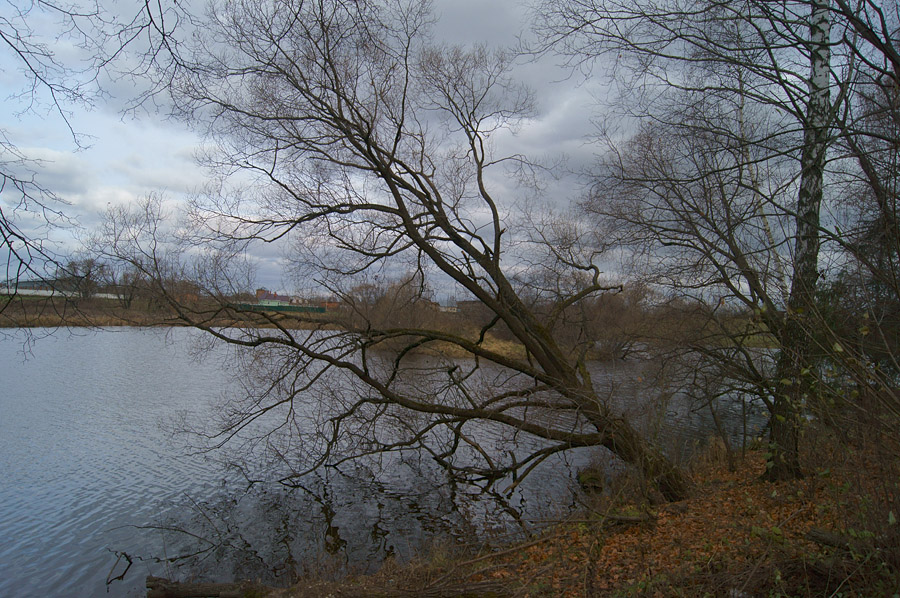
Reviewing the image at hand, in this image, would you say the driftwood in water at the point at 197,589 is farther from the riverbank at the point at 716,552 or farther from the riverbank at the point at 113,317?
the riverbank at the point at 113,317

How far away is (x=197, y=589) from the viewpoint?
24.7 ft

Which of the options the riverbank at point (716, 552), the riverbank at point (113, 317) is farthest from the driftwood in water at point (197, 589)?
the riverbank at point (113, 317)

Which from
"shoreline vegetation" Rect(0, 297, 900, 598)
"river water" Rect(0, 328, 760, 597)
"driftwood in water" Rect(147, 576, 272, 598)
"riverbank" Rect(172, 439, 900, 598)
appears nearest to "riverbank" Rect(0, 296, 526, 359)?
"shoreline vegetation" Rect(0, 297, 900, 598)

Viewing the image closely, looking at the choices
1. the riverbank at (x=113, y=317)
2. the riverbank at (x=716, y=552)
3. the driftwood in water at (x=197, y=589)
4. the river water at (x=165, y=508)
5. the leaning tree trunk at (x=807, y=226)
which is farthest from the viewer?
the river water at (x=165, y=508)

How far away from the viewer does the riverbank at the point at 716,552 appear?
4043mm

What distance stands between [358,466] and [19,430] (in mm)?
10296

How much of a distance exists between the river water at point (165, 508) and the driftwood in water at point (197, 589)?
0.89 meters

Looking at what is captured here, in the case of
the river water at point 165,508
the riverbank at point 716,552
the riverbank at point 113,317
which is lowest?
the river water at point 165,508

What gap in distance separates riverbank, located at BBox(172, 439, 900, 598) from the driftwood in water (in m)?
0.30

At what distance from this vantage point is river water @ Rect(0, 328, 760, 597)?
8852 millimetres

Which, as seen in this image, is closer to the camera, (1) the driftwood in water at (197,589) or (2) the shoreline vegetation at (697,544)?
(2) the shoreline vegetation at (697,544)

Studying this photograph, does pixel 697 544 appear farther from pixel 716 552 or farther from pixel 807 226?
pixel 807 226

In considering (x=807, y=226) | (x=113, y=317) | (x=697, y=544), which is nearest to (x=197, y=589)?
(x=113, y=317)

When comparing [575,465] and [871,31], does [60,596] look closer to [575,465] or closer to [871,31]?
[575,465]
